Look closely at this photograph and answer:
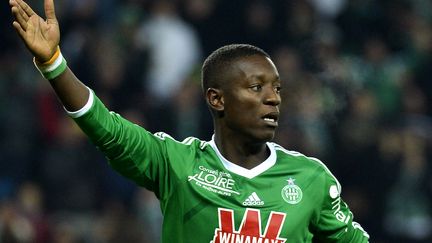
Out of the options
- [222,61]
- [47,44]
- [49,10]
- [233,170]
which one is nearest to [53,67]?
[47,44]

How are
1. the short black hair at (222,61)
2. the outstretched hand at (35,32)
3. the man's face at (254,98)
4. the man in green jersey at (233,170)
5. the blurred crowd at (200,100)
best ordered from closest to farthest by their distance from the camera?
the outstretched hand at (35,32) → the man in green jersey at (233,170) → the man's face at (254,98) → the short black hair at (222,61) → the blurred crowd at (200,100)

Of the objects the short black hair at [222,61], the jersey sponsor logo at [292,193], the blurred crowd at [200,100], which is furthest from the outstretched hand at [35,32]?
the blurred crowd at [200,100]

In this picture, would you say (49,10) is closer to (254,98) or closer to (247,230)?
(254,98)

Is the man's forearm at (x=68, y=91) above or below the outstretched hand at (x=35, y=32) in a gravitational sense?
below

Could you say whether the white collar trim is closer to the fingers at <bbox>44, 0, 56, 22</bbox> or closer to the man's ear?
the man's ear

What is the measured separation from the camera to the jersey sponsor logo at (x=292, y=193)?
4807 millimetres

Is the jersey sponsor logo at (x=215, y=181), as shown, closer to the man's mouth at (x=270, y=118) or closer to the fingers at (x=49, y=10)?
the man's mouth at (x=270, y=118)

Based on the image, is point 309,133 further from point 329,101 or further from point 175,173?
point 175,173

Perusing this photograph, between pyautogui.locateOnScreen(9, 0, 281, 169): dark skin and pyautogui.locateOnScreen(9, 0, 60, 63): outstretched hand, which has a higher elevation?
pyautogui.locateOnScreen(9, 0, 60, 63): outstretched hand

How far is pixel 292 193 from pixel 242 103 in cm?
45

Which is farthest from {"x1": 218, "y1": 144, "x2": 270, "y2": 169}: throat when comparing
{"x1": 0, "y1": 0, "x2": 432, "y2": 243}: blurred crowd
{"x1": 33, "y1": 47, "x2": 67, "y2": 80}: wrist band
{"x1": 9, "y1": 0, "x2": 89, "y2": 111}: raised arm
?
{"x1": 0, "y1": 0, "x2": 432, "y2": 243}: blurred crowd

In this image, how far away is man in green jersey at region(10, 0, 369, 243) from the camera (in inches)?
184

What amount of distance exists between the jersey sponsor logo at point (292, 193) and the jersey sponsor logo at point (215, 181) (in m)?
0.21

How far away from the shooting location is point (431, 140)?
35.3 feet
